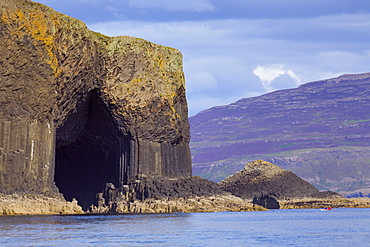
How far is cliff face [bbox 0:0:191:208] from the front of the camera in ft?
334

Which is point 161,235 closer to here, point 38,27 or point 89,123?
point 38,27

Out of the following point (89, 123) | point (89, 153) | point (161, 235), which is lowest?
point (161, 235)

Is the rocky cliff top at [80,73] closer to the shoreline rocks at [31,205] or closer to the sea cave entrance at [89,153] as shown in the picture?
the sea cave entrance at [89,153]

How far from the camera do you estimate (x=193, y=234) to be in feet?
230

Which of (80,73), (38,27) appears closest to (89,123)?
(80,73)

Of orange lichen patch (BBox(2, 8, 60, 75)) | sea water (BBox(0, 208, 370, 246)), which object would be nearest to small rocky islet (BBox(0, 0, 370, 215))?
orange lichen patch (BBox(2, 8, 60, 75))

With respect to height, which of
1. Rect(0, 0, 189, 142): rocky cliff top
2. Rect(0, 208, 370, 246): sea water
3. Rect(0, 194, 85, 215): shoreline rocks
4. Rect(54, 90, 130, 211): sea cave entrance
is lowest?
Rect(0, 208, 370, 246): sea water

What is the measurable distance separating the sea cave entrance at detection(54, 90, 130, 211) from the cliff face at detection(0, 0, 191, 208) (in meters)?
0.17

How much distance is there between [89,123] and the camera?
123875 millimetres

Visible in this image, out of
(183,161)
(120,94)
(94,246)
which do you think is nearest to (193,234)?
(94,246)

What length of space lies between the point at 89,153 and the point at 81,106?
50.9 ft

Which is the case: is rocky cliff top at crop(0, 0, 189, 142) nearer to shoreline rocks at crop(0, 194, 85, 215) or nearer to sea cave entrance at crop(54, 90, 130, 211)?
sea cave entrance at crop(54, 90, 130, 211)

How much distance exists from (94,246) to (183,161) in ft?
250

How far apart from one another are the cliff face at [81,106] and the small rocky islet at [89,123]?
152mm
